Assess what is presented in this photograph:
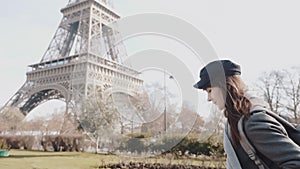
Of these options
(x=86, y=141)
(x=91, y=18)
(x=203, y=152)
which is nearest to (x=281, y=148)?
(x=203, y=152)

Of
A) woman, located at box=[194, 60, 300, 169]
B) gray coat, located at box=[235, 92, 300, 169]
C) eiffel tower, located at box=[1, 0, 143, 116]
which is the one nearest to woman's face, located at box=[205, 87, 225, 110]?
woman, located at box=[194, 60, 300, 169]

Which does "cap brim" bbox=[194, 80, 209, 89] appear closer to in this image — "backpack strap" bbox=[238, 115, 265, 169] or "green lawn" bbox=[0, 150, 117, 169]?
"backpack strap" bbox=[238, 115, 265, 169]

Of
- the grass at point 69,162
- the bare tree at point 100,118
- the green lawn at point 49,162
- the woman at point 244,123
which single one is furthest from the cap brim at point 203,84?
the bare tree at point 100,118

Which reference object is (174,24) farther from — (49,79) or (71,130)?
(49,79)

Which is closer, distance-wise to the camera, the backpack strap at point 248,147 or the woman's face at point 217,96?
the backpack strap at point 248,147

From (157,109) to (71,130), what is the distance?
15.1m

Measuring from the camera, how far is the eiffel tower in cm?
1831

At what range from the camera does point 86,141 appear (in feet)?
52.2

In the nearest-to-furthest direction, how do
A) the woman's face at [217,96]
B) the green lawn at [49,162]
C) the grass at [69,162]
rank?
1. the woman's face at [217,96]
2. the grass at [69,162]
3. the green lawn at [49,162]


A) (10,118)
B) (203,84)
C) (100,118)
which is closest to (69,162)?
(100,118)

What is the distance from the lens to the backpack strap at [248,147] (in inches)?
31.2

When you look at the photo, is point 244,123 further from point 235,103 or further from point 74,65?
point 74,65

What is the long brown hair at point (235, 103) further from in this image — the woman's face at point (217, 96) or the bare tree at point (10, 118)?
the bare tree at point (10, 118)

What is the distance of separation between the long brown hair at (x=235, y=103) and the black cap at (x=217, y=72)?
20 mm
